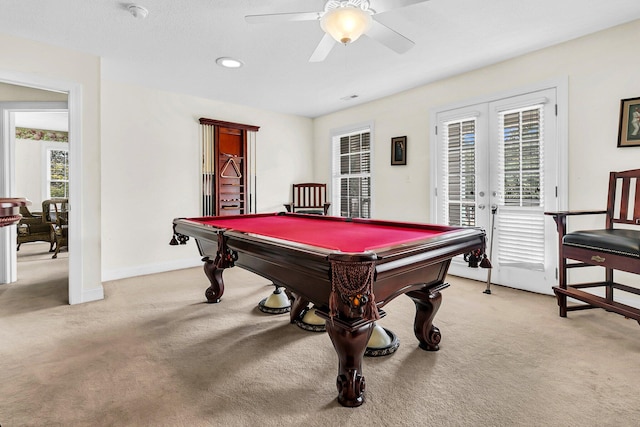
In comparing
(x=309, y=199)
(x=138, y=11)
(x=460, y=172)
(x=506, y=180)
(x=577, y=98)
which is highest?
(x=138, y=11)

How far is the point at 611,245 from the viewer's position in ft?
7.19

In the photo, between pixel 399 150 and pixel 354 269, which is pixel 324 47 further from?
pixel 399 150

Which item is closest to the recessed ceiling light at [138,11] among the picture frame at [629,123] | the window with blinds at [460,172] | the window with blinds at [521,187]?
the window with blinds at [460,172]

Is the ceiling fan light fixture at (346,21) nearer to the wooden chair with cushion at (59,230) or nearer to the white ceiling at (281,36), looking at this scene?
the white ceiling at (281,36)

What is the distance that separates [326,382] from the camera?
68.4 inches

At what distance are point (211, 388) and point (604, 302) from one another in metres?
2.79

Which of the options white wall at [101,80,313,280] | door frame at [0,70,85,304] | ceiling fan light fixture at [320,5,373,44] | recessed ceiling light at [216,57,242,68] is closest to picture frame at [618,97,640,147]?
ceiling fan light fixture at [320,5,373,44]

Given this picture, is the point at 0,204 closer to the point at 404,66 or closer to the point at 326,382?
the point at 326,382

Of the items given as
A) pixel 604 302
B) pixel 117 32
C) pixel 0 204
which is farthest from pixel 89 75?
pixel 604 302

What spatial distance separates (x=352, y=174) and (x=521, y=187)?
2.54 metres

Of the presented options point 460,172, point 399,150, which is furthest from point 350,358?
point 399,150

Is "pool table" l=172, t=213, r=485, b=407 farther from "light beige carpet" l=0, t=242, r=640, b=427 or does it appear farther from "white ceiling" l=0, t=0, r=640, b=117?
"white ceiling" l=0, t=0, r=640, b=117

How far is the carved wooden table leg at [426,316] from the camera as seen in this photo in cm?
200

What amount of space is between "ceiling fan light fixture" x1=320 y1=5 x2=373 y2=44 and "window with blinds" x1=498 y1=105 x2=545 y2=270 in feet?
7.58
